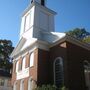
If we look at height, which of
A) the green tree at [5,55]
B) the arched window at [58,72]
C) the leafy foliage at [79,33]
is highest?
the leafy foliage at [79,33]

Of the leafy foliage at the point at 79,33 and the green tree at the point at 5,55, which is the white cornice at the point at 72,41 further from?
the green tree at the point at 5,55

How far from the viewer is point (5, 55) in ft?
147

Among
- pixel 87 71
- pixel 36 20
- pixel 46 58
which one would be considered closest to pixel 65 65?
pixel 46 58

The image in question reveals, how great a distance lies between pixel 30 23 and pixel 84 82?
11.2 metres

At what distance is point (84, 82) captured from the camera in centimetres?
2019

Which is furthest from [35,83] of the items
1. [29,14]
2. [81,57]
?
[29,14]

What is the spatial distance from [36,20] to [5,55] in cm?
2206

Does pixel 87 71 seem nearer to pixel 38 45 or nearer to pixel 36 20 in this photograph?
pixel 38 45

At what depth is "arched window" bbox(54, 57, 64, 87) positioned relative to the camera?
1999 centimetres

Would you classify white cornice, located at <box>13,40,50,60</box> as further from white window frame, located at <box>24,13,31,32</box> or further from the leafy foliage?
the leafy foliage

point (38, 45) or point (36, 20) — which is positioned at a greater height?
point (36, 20)

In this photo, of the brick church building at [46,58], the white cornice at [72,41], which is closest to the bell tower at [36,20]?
the brick church building at [46,58]

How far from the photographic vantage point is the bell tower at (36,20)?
25.0 m

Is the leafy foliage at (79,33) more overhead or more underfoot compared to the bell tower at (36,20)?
more overhead
